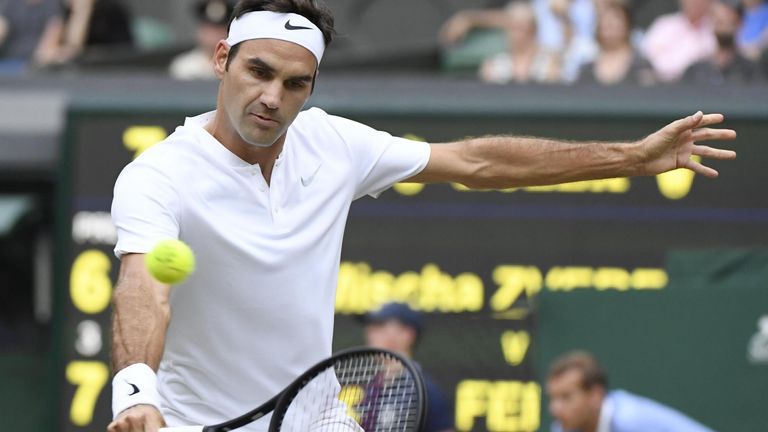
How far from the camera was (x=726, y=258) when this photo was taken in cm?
853

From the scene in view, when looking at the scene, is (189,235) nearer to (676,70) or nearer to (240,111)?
(240,111)

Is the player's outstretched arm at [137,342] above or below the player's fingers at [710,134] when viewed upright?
below

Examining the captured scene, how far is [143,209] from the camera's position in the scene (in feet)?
13.7

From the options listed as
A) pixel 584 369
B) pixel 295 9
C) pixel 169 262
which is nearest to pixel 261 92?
pixel 295 9

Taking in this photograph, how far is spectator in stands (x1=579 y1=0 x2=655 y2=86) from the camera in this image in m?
9.66

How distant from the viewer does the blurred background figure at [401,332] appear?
830cm

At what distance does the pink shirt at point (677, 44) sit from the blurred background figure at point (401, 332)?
248 centimetres

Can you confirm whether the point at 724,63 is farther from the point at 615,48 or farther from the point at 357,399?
the point at 357,399

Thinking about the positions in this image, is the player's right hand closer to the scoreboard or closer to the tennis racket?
the tennis racket

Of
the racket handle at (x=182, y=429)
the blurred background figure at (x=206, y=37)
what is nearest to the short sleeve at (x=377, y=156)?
the racket handle at (x=182, y=429)

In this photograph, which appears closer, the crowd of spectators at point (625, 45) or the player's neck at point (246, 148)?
the player's neck at point (246, 148)

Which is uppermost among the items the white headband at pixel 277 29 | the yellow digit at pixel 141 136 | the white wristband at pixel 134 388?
the yellow digit at pixel 141 136

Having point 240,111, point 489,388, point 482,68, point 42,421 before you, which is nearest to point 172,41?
point 482,68

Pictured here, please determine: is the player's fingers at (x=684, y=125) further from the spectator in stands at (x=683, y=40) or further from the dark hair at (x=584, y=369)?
the spectator in stands at (x=683, y=40)
